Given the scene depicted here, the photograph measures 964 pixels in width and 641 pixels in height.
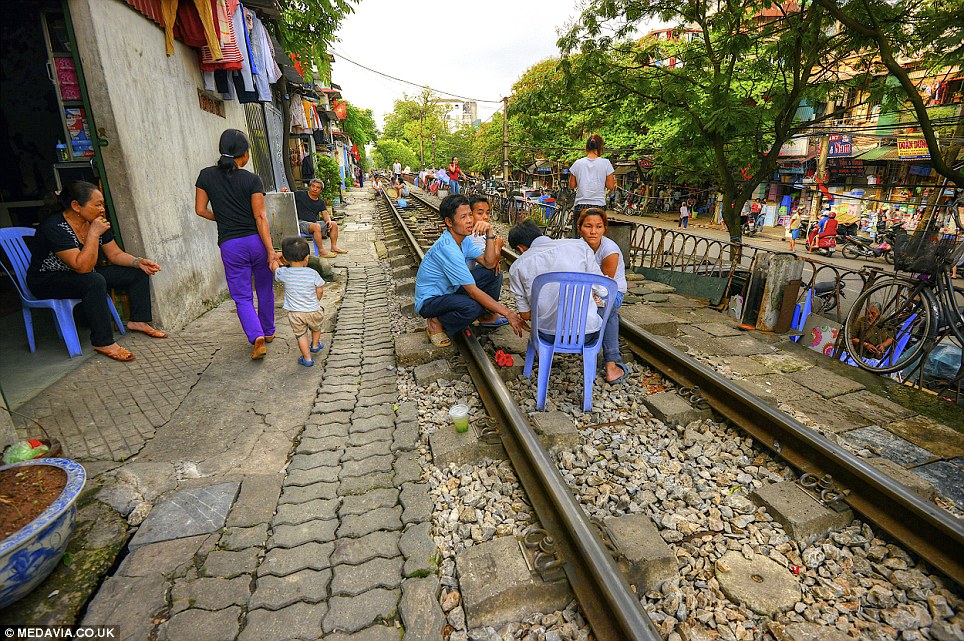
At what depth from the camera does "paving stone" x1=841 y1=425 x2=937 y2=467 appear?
3.00m

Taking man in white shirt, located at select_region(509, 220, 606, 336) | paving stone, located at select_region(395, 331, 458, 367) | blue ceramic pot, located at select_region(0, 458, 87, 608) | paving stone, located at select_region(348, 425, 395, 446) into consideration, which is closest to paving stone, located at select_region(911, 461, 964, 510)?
man in white shirt, located at select_region(509, 220, 606, 336)

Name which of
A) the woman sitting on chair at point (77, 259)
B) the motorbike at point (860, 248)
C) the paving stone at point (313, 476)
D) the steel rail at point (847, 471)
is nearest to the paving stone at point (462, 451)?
the paving stone at point (313, 476)

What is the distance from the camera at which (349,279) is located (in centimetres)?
838

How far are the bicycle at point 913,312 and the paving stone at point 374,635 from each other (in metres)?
4.92

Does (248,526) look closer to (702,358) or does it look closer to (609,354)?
(609,354)

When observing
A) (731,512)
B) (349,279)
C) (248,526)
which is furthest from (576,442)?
(349,279)

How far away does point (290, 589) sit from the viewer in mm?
2102

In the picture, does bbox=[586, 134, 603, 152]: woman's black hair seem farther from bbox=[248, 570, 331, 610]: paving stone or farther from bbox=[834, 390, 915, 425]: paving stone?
bbox=[248, 570, 331, 610]: paving stone

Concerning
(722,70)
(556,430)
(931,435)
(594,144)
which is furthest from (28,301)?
(722,70)

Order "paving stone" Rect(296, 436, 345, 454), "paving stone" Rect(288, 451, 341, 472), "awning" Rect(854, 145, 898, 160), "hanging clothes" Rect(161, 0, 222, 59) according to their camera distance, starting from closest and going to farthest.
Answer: "paving stone" Rect(288, 451, 341, 472), "paving stone" Rect(296, 436, 345, 454), "hanging clothes" Rect(161, 0, 222, 59), "awning" Rect(854, 145, 898, 160)

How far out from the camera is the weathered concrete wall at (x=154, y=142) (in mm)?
4266

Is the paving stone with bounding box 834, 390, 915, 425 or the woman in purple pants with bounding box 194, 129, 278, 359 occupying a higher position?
the woman in purple pants with bounding box 194, 129, 278, 359

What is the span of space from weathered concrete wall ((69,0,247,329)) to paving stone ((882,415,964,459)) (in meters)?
6.84

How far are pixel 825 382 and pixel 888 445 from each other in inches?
39.8
